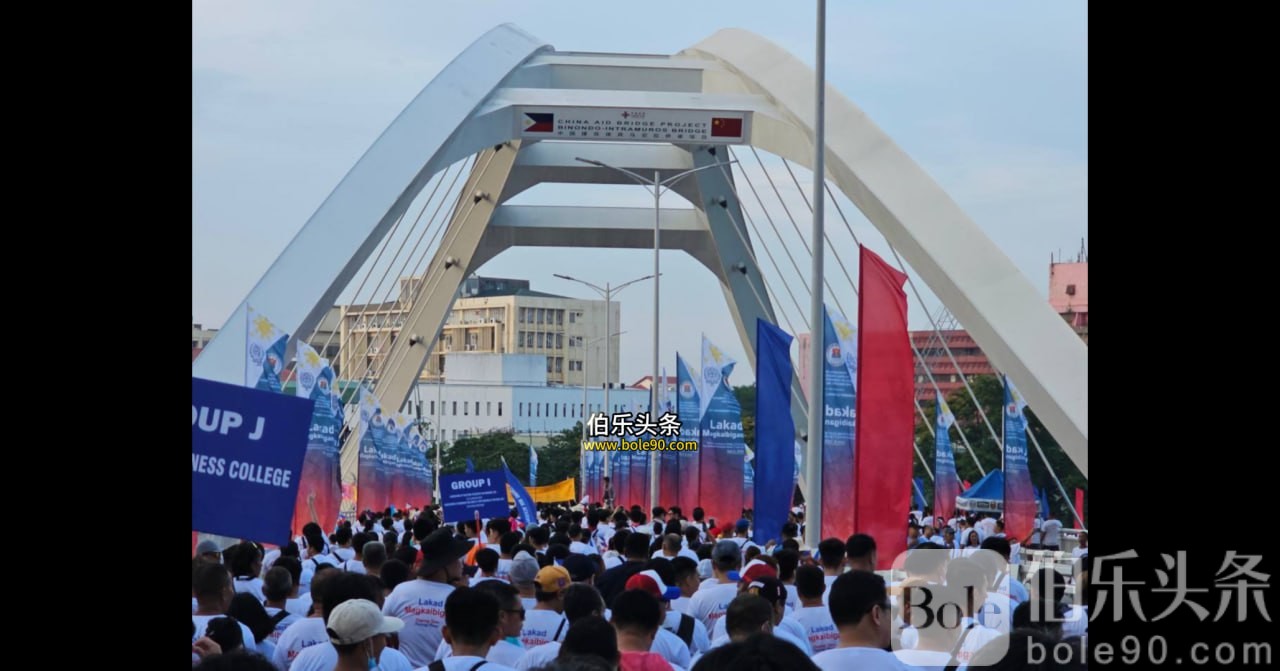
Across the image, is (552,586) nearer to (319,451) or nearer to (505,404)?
(319,451)

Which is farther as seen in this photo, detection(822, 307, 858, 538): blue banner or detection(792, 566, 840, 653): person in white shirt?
detection(822, 307, 858, 538): blue banner

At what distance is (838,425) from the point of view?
15250 millimetres

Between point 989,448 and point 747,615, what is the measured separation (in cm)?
6267

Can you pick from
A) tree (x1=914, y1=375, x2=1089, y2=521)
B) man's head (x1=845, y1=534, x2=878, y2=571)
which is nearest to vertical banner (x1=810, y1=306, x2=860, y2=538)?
man's head (x1=845, y1=534, x2=878, y2=571)

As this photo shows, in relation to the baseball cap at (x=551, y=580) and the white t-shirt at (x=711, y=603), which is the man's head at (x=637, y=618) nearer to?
the baseball cap at (x=551, y=580)

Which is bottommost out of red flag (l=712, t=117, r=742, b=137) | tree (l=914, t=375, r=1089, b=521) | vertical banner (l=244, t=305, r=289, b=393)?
tree (l=914, t=375, r=1089, b=521)

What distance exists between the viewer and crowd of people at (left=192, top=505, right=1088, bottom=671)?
18.1ft

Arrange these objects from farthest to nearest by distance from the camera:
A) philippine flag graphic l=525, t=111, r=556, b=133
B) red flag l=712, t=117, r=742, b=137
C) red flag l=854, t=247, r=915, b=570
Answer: philippine flag graphic l=525, t=111, r=556, b=133 → red flag l=712, t=117, r=742, b=137 → red flag l=854, t=247, r=915, b=570

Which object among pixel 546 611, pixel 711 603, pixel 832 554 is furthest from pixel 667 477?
pixel 546 611

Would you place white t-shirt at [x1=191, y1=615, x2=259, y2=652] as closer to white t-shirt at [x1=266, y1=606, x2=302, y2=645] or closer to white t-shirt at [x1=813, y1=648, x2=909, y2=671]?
white t-shirt at [x1=266, y1=606, x2=302, y2=645]

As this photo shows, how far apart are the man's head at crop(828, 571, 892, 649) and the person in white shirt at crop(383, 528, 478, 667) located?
9.57 ft
